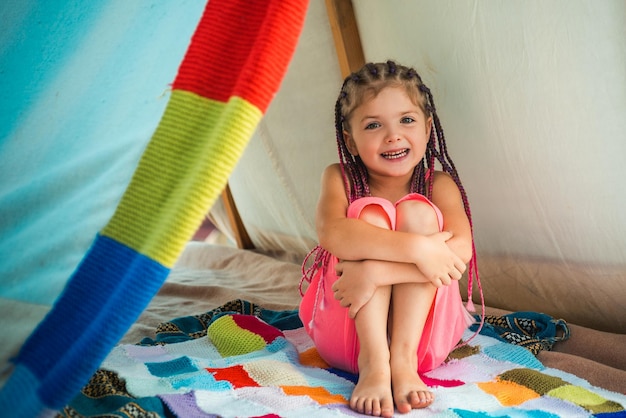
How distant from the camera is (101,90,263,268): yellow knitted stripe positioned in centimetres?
82

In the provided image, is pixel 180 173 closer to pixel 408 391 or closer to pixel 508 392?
pixel 408 391

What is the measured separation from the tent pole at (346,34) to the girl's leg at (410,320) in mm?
656

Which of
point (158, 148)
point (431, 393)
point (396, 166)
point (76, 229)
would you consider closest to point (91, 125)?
point (76, 229)

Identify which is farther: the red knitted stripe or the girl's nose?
the girl's nose

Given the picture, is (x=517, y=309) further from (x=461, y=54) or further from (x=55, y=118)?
(x=55, y=118)

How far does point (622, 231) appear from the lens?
1379mm

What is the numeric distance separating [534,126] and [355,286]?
0.56m

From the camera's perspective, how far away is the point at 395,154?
142 centimetres

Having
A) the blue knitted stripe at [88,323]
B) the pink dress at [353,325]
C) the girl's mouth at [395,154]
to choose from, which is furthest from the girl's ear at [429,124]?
the blue knitted stripe at [88,323]

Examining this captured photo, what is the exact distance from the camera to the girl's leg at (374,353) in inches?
44.0

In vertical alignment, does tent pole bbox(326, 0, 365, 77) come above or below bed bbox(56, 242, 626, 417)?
above

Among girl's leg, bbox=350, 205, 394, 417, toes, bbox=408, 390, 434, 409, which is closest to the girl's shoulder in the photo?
girl's leg, bbox=350, 205, 394, 417

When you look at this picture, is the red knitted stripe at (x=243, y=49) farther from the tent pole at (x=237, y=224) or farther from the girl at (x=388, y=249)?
the tent pole at (x=237, y=224)

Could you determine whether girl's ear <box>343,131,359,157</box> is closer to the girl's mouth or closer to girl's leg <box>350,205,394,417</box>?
Result: the girl's mouth
